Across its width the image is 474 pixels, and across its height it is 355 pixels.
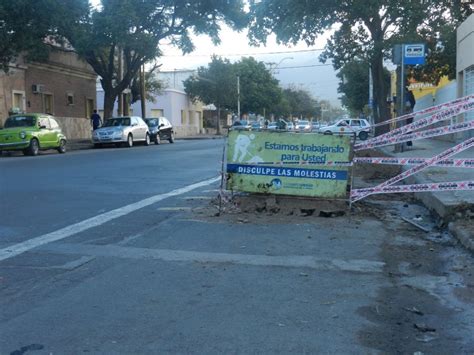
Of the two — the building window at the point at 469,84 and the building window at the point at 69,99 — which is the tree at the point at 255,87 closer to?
the building window at the point at 69,99

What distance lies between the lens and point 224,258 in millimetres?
6160

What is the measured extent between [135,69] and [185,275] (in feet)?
97.5

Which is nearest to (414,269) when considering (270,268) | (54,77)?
(270,268)

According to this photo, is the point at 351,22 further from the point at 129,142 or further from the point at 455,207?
the point at 455,207

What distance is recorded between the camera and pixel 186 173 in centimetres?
1480

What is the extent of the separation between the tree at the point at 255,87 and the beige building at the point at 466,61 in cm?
5174

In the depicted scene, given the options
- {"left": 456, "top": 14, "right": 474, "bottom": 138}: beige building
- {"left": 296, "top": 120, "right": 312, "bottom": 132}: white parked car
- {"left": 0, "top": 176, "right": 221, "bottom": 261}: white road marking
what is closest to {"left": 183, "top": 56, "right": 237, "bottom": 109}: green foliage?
{"left": 296, "top": 120, "right": 312, "bottom": 132}: white parked car

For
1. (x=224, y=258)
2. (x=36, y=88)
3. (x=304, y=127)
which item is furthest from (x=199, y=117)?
(x=224, y=258)

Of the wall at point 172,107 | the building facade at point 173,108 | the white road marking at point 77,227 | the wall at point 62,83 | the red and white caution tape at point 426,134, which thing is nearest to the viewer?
the white road marking at point 77,227

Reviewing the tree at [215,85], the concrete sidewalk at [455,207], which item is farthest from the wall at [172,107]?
the concrete sidewalk at [455,207]

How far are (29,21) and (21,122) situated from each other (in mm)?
4698

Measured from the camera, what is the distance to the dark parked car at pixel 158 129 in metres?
34.7

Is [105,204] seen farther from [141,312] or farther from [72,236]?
[141,312]

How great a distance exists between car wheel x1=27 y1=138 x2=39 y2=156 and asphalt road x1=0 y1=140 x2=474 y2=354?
45.6 ft
